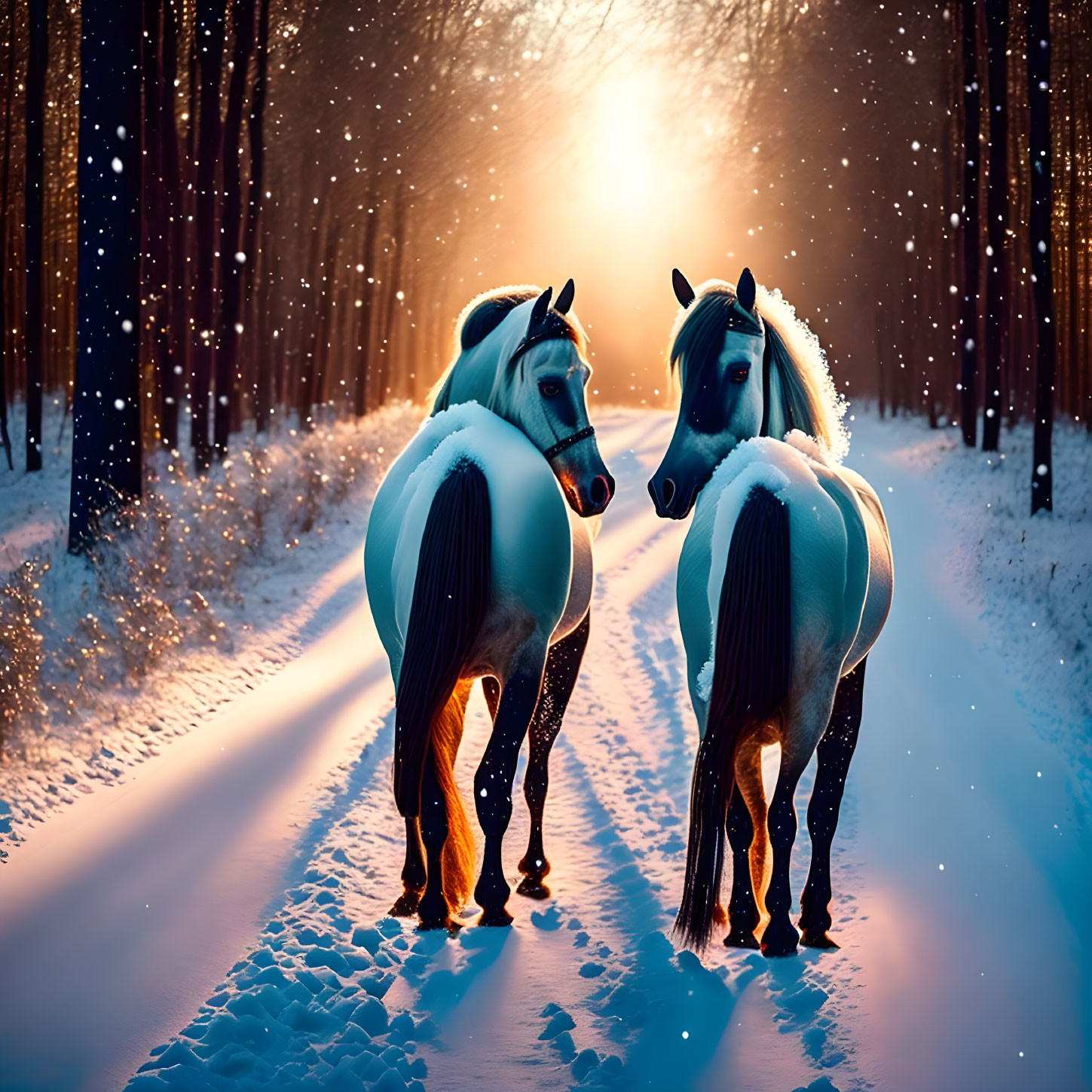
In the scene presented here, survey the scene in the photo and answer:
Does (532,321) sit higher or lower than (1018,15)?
lower

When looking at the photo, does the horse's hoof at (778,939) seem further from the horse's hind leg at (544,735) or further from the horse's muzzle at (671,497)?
the horse's muzzle at (671,497)

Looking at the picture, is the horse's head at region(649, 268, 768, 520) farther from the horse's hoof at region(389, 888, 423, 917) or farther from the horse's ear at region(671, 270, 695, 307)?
the horse's hoof at region(389, 888, 423, 917)

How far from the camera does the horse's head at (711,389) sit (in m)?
3.41

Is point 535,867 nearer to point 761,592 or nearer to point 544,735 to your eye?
point 544,735

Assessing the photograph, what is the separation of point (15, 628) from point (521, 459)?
4450mm

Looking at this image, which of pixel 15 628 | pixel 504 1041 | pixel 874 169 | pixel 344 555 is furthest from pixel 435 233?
pixel 504 1041

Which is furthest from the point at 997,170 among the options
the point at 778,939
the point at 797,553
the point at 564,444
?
the point at 778,939

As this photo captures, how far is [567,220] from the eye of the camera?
110 feet

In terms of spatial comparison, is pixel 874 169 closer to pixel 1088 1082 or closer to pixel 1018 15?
pixel 1018 15

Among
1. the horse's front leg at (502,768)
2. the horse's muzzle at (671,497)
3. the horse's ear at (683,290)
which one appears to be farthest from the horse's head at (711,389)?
the horse's front leg at (502,768)

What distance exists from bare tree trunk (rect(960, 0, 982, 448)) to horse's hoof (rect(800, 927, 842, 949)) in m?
16.0

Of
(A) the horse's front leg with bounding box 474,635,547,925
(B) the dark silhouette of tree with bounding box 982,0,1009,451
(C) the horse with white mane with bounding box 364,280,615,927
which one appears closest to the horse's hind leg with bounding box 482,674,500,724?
(C) the horse with white mane with bounding box 364,280,615,927

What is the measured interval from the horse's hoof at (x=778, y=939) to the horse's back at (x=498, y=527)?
138 centimetres

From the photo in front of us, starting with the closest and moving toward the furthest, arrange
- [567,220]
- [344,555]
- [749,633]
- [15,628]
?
1. [749,633]
2. [15,628]
3. [344,555]
4. [567,220]
